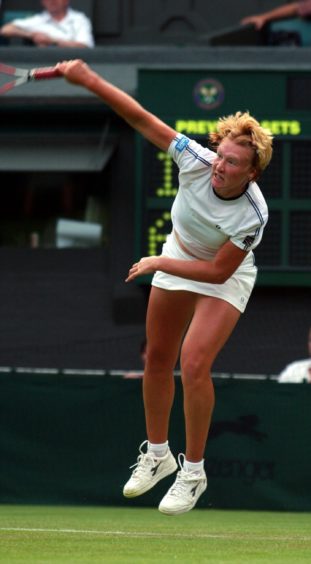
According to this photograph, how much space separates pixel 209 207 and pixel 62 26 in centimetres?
868

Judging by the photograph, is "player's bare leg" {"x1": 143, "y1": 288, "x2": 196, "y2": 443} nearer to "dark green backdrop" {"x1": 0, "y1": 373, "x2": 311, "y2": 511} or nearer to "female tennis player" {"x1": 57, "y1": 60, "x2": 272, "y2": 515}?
"female tennis player" {"x1": 57, "y1": 60, "x2": 272, "y2": 515}

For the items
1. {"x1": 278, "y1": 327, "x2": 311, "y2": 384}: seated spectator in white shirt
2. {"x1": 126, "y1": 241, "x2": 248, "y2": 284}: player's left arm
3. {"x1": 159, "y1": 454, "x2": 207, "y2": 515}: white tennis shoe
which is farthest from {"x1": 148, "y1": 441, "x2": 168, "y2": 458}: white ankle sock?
{"x1": 278, "y1": 327, "x2": 311, "y2": 384}: seated spectator in white shirt

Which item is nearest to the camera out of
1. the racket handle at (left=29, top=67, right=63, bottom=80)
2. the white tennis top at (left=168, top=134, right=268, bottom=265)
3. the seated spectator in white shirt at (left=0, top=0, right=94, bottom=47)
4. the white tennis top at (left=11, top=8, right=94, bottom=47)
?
the racket handle at (left=29, top=67, right=63, bottom=80)

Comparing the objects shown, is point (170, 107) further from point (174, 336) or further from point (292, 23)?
point (174, 336)

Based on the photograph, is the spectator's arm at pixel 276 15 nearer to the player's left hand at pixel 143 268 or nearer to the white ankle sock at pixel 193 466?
the white ankle sock at pixel 193 466

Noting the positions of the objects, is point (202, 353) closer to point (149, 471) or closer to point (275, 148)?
point (149, 471)

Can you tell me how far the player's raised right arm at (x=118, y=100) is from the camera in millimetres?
7590

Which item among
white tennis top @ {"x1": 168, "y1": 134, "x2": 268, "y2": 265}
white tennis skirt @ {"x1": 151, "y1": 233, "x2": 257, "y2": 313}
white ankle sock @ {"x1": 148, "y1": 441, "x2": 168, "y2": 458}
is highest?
white tennis top @ {"x1": 168, "y1": 134, "x2": 268, "y2": 265}

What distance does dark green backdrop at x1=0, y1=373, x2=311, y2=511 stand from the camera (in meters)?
12.5

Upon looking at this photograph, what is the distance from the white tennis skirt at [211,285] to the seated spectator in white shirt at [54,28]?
320 inches

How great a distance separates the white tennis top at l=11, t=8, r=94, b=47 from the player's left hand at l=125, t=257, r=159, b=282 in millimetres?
8828

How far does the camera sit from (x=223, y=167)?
7828 millimetres

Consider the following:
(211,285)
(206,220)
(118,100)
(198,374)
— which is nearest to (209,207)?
(206,220)

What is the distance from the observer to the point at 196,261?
7906 millimetres
